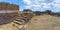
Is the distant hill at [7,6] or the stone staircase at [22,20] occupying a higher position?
the distant hill at [7,6]

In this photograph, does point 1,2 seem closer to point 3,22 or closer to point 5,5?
point 5,5

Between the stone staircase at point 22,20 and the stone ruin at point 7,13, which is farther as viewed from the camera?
the stone ruin at point 7,13

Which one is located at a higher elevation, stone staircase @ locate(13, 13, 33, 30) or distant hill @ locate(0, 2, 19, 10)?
distant hill @ locate(0, 2, 19, 10)

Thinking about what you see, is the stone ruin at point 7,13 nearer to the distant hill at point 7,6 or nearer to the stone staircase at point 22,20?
the distant hill at point 7,6

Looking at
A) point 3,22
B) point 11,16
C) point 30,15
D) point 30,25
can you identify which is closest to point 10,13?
point 11,16

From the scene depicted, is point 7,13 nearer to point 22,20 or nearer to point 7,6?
point 7,6

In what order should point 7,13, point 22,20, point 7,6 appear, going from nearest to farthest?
point 22,20, point 7,13, point 7,6

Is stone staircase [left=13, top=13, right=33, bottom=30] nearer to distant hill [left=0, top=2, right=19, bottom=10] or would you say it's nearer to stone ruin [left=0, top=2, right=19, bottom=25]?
stone ruin [left=0, top=2, right=19, bottom=25]

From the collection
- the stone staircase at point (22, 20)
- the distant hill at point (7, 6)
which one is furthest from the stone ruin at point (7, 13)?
the stone staircase at point (22, 20)

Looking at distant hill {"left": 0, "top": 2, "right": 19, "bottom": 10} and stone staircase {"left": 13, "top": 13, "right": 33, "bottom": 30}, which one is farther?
distant hill {"left": 0, "top": 2, "right": 19, "bottom": 10}

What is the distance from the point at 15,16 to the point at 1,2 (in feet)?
4.08

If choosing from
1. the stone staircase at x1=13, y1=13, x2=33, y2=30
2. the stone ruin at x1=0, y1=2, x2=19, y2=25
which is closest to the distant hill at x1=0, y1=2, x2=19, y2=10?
the stone ruin at x1=0, y1=2, x2=19, y2=25

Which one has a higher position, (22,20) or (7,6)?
(7,6)

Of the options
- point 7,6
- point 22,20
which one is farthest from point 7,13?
point 22,20
